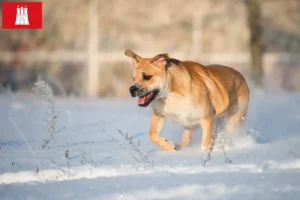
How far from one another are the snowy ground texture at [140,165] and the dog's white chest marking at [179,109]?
1.25ft

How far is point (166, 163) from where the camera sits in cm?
587

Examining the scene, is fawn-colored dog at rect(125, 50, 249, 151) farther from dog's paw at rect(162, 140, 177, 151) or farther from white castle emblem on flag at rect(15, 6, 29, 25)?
white castle emblem on flag at rect(15, 6, 29, 25)

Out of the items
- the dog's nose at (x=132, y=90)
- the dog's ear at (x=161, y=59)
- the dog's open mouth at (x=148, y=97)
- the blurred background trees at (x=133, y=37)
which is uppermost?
the dog's ear at (x=161, y=59)

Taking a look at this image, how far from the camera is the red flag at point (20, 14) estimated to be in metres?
11.5

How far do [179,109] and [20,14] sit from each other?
18.8ft

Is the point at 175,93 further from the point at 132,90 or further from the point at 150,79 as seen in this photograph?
the point at 132,90

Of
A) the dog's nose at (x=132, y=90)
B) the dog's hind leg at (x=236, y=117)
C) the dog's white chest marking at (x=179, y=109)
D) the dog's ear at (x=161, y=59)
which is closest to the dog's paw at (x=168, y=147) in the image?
the dog's white chest marking at (x=179, y=109)

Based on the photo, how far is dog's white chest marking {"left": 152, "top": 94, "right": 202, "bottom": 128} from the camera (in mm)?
6820

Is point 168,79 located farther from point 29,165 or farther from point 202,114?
point 29,165

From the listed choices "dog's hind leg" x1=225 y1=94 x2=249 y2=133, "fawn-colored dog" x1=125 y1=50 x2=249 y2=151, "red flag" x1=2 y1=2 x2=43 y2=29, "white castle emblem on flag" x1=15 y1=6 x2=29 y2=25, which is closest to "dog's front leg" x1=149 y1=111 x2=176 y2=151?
"fawn-colored dog" x1=125 y1=50 x2=249 y2=151

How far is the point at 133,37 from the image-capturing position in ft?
90.8

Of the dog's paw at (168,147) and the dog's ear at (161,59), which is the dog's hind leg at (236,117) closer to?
the dog's paw at (168,147)

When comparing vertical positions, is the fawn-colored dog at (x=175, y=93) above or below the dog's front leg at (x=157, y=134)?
above

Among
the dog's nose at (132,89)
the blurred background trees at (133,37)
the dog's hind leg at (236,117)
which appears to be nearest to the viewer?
the dog's nose at (132,89)
